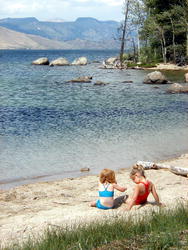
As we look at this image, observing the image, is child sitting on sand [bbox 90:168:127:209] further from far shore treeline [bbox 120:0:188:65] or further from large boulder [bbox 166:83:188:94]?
far shore treeline [bbox 120:0:188:65]

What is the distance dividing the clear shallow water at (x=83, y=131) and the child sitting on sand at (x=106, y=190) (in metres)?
5.16

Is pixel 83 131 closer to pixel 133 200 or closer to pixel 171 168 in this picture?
pixel 171 168

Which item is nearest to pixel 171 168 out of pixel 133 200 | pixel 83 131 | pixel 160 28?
pixel 133 200

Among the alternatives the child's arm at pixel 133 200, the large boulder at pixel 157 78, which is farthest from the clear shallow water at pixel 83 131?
the large boulder at pixel 157 78

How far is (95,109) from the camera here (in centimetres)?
3181

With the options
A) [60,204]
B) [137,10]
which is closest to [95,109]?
[60,204]

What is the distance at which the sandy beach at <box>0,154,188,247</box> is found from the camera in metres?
9.20

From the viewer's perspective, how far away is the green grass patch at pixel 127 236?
6.42 m

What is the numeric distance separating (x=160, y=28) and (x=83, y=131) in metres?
51.1

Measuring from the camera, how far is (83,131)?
2342 centimetres

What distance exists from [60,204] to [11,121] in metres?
15.9

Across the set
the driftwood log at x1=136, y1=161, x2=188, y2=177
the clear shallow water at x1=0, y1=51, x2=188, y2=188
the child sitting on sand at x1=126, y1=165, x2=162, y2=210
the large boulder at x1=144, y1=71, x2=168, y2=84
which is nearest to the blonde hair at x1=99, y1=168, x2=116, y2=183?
the child sitting on sand at x1=126, y1=165, x2=162, y2=210

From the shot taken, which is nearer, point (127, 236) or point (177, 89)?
point (127, 236)

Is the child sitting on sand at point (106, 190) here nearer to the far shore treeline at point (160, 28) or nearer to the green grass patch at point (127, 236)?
the green grass patch at point (127, 236)
